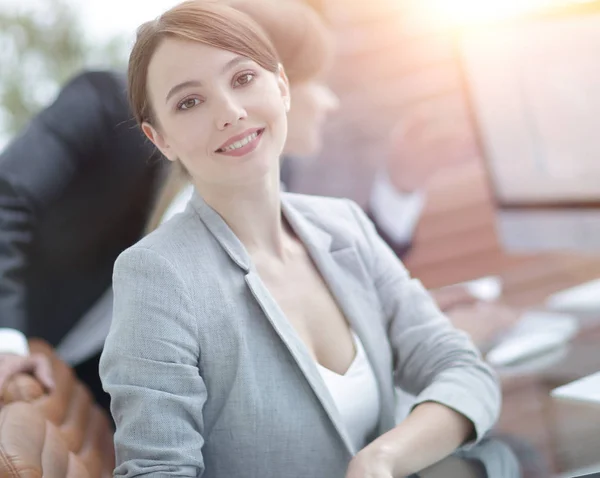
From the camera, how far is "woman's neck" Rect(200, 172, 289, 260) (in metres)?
0.73

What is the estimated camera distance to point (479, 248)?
7.41 ft

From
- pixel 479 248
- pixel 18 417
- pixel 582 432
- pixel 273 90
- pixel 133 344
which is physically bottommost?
pixel 479 248

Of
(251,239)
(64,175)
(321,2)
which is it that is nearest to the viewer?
(251,239)

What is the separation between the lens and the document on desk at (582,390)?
2.88 feet

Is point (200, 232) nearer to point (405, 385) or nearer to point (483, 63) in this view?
point (405, 385)

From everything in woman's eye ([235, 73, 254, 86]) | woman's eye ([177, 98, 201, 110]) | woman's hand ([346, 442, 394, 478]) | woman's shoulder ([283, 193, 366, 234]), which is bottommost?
woman's hand ([346, 442, 394, 478])

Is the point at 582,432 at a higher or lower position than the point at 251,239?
lower

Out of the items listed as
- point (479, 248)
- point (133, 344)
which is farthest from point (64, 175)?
point (479, 248)

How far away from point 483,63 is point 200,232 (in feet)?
3.41

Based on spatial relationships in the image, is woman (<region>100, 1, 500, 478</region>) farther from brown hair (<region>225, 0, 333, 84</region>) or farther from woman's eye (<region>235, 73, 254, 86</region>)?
brown hair (<region>225, 0, 333, 84</region>)

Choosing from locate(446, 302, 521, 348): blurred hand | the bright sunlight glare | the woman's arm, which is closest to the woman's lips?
the woman's arm

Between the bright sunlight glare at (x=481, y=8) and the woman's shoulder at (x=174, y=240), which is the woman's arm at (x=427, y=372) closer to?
the woman's shoulder at (x=174, y=240)

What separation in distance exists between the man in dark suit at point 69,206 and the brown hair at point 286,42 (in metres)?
0.20

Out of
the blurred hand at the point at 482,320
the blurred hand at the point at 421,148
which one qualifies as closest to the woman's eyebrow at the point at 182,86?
the blurred hand at the point at 482,320
